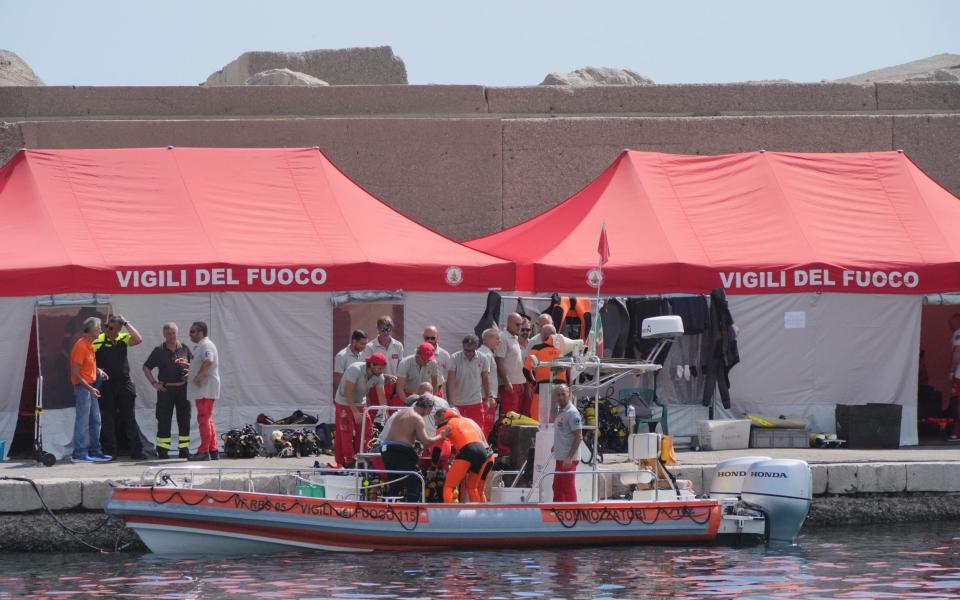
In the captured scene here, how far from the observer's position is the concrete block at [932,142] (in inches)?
961

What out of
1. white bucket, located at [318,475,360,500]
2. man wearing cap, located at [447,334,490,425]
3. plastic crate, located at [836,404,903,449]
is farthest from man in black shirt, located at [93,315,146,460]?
plastic crate, located at [836,404,903,449]

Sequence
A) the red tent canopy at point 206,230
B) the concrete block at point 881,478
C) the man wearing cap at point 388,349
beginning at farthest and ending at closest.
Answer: the red tent canopy at point 206,230 < the man wearing cap at point 388,349 < the concrete block at point 881,478

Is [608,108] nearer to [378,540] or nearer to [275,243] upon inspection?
[275,243]

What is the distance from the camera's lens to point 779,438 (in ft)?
65.8

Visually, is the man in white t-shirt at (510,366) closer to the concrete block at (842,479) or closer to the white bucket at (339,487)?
the white bucket at (339,487)

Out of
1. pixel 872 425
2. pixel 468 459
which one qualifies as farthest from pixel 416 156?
pixel 468 459

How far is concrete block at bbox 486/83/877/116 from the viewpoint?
80.6 feet

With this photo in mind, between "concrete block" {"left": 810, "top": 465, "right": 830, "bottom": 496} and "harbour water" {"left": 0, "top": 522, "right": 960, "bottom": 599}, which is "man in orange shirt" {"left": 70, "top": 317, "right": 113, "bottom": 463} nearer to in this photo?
"harbour water" {"left": 0, "top": 522, "right": 960, "bottom": 599}

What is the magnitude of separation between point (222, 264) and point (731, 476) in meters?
6.58

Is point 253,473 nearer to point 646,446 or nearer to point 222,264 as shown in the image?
point 222,264

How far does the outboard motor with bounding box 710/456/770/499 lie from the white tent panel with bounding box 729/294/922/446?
4048 mm

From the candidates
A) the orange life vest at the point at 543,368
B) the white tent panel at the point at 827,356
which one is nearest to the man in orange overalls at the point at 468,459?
the orange life vest at the point at 543,368

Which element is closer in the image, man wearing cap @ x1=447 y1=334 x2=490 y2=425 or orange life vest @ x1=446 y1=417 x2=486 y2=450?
orange life vest @ x1=446 y1=417 x2=486 y2=450

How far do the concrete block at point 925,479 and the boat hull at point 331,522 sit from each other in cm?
423
